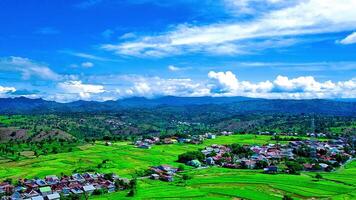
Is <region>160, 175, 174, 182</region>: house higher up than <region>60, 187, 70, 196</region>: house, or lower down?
higher up

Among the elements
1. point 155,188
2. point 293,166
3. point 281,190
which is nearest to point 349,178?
point 293,166

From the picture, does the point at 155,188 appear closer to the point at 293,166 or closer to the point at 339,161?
the point at 293,166

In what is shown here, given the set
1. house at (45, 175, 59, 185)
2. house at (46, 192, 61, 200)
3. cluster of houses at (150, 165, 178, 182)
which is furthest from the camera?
cluster of houses at (150, 165, 178, 182)

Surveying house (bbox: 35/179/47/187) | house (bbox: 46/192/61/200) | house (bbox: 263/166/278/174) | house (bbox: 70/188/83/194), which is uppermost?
house (bbox: 263/166/278/174)

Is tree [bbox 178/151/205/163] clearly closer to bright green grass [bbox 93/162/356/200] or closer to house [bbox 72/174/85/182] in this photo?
bright green grass [bbox 93/162/356/200]

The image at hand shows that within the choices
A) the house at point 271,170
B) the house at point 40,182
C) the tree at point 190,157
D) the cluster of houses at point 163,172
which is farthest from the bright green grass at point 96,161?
the house at point 271,170

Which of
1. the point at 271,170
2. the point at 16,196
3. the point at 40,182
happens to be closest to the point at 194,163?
the point at 271,170

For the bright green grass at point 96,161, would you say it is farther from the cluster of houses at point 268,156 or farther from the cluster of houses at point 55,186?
the cluster of houses at point 268,156

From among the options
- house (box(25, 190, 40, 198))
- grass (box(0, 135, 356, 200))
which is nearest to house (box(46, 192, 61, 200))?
house (box(25, 190, 40, 198))
